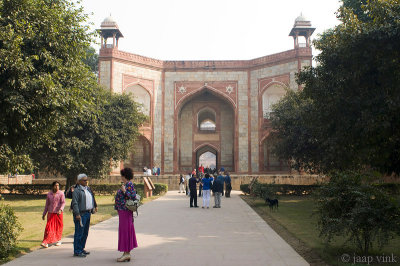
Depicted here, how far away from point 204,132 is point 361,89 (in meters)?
20.9

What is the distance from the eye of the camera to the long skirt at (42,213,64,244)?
20.2 feet

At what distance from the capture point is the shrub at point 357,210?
4820mm

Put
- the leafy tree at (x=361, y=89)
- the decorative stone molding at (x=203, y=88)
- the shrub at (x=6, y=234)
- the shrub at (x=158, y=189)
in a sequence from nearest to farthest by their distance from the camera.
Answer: the shrub at (x=6, y=234), the leafy tree at (x=361, y=89), the shrub at (x=158, y=189), the decorative stone molding at (x=203, y=88)

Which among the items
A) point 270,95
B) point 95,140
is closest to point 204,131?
point 270,95

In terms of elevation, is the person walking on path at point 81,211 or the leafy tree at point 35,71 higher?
the leafy tree at point 35,71

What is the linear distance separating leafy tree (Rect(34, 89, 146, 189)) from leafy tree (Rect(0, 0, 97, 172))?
617 cm

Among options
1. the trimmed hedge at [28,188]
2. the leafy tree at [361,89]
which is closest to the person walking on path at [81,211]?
the leafy tree at [361,89]

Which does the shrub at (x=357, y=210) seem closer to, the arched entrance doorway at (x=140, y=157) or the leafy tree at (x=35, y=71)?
the leafy tree at (x=35, y=71)

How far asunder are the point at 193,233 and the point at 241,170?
19817 millimetres

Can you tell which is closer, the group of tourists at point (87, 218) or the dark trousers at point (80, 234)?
the group of tourists at point (87, 218)

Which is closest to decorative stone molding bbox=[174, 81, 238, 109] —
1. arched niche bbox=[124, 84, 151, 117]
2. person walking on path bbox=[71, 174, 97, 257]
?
arched niche bbox=[124, 84, 151, 117]

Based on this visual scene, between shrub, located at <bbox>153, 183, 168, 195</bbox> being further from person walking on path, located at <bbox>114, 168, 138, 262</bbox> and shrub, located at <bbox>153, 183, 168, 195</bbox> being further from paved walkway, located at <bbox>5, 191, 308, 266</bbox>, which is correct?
person walking on path, located at <bbox>114, 168, 138, 262</bbox>

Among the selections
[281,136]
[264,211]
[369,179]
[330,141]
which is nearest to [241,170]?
A: [281,136]

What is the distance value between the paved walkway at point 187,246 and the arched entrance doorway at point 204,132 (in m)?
19.9
